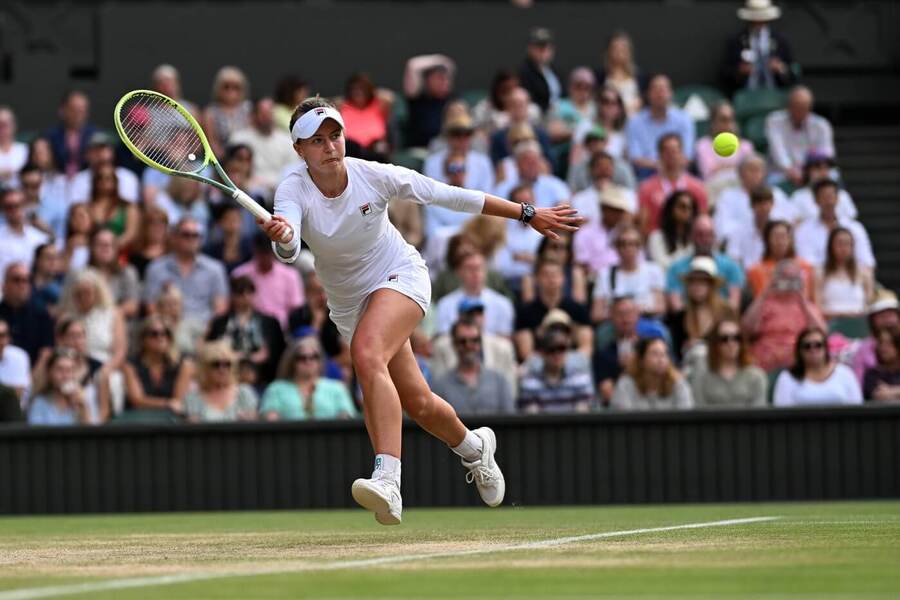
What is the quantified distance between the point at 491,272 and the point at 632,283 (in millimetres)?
1079

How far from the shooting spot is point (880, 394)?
43.4 ft

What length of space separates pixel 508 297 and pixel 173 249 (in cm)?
265

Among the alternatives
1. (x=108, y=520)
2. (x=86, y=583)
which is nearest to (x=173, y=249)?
(x=108, y=520)

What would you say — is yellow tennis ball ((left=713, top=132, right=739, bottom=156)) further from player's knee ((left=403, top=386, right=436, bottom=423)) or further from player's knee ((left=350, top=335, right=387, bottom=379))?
player's knee ((left=350, top=335, right=387, bottom=379))

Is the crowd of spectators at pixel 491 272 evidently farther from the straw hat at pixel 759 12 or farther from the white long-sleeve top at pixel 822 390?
the straw hat at pixel 759 12

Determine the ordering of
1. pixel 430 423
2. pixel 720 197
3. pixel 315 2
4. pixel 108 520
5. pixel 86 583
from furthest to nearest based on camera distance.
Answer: pixel 315 2 < pixel 720 197 < pixel 108 520 < pixel 430 423 < pixel 86 583

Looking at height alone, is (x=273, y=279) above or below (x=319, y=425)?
above

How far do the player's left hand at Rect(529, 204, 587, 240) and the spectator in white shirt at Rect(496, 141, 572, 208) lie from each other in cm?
673

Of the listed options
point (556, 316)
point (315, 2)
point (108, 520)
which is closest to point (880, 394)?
point (556, 316)

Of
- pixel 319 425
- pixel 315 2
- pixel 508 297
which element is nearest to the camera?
pixel 319 425

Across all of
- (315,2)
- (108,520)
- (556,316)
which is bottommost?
(108,520)

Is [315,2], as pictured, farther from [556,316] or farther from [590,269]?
[556,316]

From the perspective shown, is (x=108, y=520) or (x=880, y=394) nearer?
(x=108, y=520)

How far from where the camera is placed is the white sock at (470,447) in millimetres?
9109
